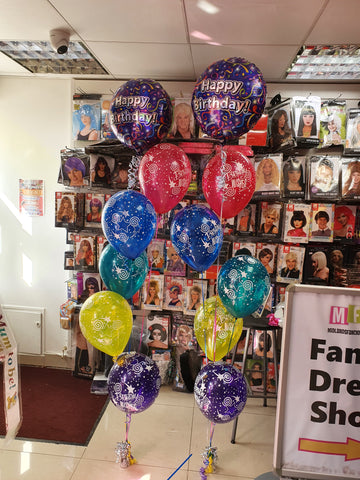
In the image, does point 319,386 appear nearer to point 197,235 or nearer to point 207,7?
point 197,235

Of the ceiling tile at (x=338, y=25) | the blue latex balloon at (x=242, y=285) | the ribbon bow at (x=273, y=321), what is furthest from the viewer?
the ribbon bow at (x=273, y=321)

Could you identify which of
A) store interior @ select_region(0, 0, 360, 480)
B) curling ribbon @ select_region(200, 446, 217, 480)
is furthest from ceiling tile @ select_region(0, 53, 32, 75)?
curling ribbon @ select_region(200, 446, 217, 480)

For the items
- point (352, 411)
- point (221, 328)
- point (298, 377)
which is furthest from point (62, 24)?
point (352, 411)

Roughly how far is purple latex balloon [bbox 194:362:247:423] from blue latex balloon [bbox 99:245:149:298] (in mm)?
650

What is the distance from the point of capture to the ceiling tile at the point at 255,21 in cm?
184

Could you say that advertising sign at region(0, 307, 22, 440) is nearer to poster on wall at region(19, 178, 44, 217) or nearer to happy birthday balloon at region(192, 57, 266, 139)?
happy birthday balloon at region(192, 57, 266, 139)

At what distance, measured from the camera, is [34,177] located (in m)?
3.33

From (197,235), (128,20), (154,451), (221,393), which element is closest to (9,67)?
(128,20)

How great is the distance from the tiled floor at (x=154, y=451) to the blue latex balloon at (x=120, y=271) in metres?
1.06

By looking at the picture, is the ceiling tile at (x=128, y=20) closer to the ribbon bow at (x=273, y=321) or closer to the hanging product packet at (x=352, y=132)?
the hanging product packet at (x=352, y=132)

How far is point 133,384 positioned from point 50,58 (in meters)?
2.42

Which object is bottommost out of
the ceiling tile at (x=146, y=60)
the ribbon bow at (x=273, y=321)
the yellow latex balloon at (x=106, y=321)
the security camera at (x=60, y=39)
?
the ribbon bow at (x=273, y=321)

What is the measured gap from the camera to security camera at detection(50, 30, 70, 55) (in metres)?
2.24

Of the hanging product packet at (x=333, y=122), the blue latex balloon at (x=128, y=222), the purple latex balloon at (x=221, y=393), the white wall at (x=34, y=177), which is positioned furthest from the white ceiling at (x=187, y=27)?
the purple latex balloon at (x=221, y=393)
